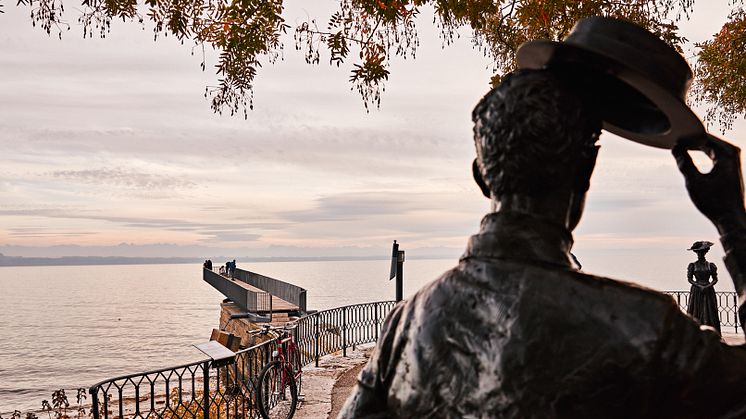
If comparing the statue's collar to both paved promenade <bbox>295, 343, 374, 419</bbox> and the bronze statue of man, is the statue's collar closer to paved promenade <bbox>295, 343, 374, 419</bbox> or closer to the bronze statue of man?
the bronze statue of man

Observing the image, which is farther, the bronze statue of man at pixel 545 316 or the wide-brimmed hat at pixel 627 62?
the wide-brimmed hat at pixel 627 62

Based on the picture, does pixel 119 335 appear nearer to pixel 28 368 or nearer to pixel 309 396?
pixel 28 368

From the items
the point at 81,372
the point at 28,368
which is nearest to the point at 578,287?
the point at 81,372

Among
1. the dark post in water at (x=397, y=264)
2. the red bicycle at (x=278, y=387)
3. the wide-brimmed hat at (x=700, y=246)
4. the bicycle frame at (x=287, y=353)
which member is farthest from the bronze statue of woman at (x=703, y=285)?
the red bicycle at (x=278, y=387)

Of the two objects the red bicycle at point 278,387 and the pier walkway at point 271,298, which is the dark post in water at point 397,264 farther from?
the pier walkway at point 271,298

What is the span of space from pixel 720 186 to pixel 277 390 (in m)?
11.0

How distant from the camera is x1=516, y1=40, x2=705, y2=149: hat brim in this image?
1.57 metres

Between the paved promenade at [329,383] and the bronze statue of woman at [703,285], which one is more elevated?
the bronze statue of woman at [703,285]

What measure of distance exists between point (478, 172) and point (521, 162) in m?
0.19

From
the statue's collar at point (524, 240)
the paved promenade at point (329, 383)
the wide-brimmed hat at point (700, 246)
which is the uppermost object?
the statue's collar at point (524, 240)

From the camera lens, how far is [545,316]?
57.1 inches

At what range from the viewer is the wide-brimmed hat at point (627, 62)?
1548 millimetres

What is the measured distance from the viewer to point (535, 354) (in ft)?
4.73

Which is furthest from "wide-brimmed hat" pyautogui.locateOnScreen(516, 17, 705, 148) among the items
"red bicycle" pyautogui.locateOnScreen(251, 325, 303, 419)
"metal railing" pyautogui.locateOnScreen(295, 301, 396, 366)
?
"metal railing" pyautogui.locateOnScreen(295, 301, 396, 366)
